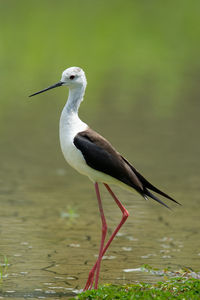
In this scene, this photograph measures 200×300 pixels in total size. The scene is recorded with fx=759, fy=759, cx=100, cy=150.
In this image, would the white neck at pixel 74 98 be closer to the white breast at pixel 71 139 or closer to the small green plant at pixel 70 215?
the white breast at pixel 71 139

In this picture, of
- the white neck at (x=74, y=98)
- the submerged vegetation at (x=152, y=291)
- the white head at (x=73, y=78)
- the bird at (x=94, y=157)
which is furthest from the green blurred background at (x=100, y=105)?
the white head at (x=73, y=78)

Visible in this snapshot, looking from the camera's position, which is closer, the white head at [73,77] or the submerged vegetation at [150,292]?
the submerged vegetation at [150,292]

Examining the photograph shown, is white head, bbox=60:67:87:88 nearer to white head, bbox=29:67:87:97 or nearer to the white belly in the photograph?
white head, bbox=29:67:87:97

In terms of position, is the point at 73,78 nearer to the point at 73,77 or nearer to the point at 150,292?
the point at 73,77

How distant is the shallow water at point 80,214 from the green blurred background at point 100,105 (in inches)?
1.0

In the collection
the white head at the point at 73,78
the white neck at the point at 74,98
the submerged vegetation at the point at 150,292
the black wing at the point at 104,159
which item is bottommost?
the submerged vegetation at the point at 150,292

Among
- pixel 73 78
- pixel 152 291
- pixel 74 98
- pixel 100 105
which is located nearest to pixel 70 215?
pixel 74 98

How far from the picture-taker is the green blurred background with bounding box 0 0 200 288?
28.6 feet

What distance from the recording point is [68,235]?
806 centimetres

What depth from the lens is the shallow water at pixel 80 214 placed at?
6.80 metres

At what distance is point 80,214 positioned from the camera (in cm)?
892

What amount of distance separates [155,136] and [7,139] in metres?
2.80

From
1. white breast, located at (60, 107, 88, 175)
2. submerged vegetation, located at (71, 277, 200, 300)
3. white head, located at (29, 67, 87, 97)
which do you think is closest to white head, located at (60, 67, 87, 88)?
white head, located at (29, 67, 87, 97)

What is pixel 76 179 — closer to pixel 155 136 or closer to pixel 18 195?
pixel 18 195
